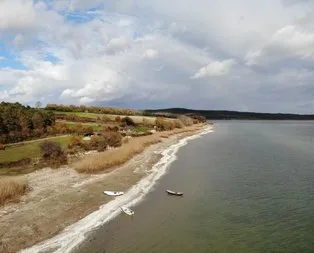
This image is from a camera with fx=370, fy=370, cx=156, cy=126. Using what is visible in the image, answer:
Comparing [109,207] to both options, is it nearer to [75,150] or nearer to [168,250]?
[168,250]

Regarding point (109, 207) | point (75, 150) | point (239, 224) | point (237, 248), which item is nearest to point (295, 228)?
point (239, 224)

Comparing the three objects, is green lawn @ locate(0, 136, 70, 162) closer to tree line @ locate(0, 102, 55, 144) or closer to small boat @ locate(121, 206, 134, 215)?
tree line @ locate(0, 102, 55, 144)

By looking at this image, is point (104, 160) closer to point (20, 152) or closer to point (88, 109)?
point (20, 152)

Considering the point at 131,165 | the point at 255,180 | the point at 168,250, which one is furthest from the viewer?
the point at 131,165

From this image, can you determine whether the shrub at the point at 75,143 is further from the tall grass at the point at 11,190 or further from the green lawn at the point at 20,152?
the tall grass at the point at 11,190

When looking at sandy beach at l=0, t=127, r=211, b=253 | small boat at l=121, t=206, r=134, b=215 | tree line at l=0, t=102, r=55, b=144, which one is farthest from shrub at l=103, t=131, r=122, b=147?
small boat at l=121, t=206, r=134, b=215

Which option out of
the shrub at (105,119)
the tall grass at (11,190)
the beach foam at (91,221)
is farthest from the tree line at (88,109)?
the tall grass at (11,190)
